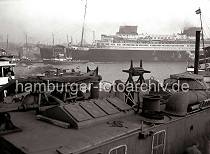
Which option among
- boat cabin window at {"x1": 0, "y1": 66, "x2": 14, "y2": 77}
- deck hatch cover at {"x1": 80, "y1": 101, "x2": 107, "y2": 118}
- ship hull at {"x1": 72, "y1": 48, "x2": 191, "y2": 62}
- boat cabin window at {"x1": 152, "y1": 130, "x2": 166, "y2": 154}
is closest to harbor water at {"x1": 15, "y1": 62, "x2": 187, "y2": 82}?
ship hull at {"x1": 72, "y1": 48, "x2": 191, "y2": 62}

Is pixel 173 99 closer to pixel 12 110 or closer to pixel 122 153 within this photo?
pixel 122 153

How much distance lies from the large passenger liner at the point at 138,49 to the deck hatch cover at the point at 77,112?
111m

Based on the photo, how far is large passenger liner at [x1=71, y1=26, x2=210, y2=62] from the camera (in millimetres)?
121062

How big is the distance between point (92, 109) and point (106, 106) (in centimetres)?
83

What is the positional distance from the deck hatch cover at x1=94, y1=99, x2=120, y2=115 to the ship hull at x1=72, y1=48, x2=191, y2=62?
110 metres

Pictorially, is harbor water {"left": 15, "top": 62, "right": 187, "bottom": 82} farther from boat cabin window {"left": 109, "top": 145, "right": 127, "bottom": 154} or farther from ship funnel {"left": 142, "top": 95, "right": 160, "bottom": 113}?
boat cabin window {"left": 109, "top": 145, "right": 127, "bottom": 154}

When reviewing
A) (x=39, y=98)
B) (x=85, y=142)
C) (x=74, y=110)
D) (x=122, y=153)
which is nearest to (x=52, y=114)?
(x=74, y=110)

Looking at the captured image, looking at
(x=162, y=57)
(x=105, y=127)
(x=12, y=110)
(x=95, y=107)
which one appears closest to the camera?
(x=105, y=127)

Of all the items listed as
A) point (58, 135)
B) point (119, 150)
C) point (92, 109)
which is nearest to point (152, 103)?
point (92, 109)

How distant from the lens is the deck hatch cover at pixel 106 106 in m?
9.96

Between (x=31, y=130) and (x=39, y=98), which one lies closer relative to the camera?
(x=31, y=130)

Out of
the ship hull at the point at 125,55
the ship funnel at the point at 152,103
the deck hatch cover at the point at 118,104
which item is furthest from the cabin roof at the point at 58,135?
the ship hull at the point at 125,55

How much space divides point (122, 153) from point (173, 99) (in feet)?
13.9

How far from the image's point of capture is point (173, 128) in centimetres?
1090
